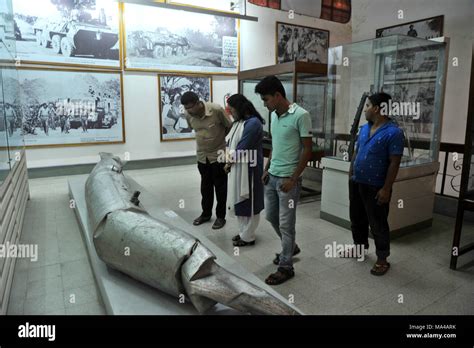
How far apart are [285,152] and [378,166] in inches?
34.7

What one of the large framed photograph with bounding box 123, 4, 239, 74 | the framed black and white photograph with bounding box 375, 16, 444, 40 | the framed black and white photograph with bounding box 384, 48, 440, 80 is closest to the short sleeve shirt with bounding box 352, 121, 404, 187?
the framed black and white photograph with bounding box 384, 48, 440, 80

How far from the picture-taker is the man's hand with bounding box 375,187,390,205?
9.10ft

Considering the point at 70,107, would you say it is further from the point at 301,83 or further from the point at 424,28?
the point at 424,28

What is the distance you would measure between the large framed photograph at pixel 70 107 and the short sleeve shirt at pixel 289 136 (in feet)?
18.2

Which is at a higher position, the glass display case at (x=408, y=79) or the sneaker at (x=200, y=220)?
the glass display case at (x=408, y=79)

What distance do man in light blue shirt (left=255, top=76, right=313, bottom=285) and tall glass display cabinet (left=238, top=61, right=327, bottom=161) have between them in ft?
8.17

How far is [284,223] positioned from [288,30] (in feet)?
26.4

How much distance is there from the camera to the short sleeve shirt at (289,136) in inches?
98.9

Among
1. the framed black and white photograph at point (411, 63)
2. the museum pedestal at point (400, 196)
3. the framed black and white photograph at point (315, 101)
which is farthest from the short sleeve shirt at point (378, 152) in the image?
the framed black and white photograph at point (315, 101)

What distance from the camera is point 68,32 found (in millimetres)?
6547

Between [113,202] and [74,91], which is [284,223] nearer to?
[113,202]

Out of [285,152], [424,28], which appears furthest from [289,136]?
[424,28]

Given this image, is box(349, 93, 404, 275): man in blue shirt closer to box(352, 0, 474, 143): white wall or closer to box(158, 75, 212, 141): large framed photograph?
box(352, 0, 474, 143): white wall

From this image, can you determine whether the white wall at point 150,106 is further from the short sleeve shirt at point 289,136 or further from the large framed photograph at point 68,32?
the short sleeve shirt at point 289,136
